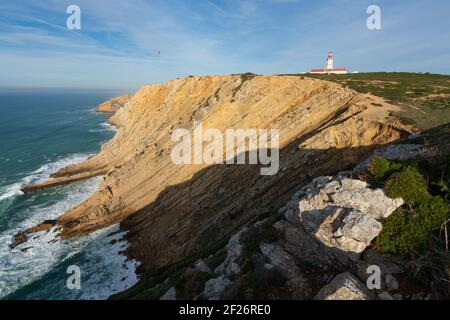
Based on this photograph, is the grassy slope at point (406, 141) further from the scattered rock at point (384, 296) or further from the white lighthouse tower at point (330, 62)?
the white lighthouse tower at point (330, 62)

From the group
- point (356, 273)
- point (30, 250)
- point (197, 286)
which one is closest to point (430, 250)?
point (356, 273)

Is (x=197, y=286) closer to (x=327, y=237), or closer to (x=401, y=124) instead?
(x=327, y=237)

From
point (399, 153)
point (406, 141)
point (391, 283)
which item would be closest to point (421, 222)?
point (391, 283)

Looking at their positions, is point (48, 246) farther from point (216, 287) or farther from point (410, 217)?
point (410, 217)
